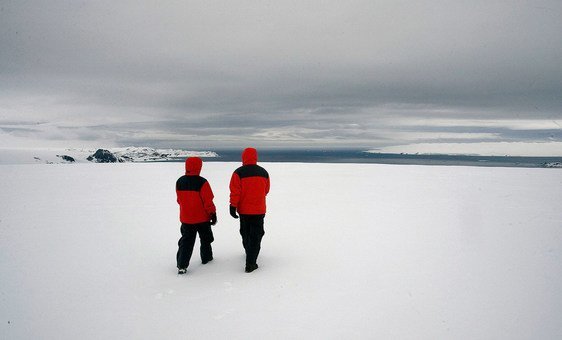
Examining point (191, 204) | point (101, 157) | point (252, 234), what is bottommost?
point (101, 157)

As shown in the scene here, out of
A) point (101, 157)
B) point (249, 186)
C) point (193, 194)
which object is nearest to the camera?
point (193, 194)

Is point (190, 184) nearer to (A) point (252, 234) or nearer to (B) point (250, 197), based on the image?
(B) point (250, 197)

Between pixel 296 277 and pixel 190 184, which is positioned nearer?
pixel 296 277

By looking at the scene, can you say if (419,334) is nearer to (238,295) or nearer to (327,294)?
(327,294)

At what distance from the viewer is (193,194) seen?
5570 mm

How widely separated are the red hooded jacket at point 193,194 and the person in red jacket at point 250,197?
0.40 m

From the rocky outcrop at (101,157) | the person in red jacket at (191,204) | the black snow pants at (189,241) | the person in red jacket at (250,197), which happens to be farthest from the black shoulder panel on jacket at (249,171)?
the rocky outcrop at (101,157)

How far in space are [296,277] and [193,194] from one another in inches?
82.8

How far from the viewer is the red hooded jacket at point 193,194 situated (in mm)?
5562

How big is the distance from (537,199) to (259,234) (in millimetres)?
12493

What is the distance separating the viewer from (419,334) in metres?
3.82

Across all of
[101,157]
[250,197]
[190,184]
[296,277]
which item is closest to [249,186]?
[250,197]

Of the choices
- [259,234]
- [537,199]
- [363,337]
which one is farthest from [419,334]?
[537,199]

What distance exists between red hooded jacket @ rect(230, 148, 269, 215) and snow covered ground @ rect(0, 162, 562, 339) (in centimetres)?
106
